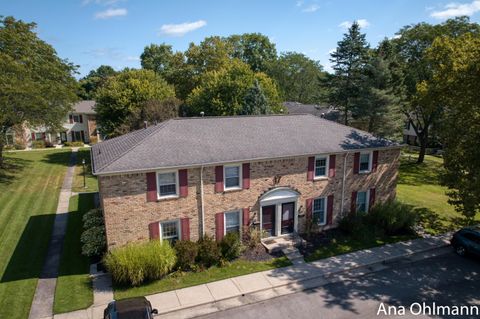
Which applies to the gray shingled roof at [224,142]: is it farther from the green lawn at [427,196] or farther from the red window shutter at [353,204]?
the green lawn at [427,196]

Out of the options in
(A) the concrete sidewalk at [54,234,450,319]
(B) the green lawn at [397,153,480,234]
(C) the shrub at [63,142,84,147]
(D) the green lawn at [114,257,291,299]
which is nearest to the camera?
(A) the concrete sidewalk at [54,234,450,319]

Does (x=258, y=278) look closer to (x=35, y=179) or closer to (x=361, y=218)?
(x=361, y=218)

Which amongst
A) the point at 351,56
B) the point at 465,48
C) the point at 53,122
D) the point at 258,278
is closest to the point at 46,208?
the point at 53,122

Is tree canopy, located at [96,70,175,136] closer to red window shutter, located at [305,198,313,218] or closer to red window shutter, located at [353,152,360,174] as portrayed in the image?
red window shutter, located at [305,198,313,218]

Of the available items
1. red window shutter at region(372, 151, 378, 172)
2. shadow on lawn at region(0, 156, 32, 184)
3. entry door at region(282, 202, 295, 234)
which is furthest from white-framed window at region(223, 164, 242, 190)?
shadow on lawn at region(0, 156, 32, 184)

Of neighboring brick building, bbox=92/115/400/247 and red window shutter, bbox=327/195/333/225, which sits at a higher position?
neighboring brick building, bbox=92/115/400/247
